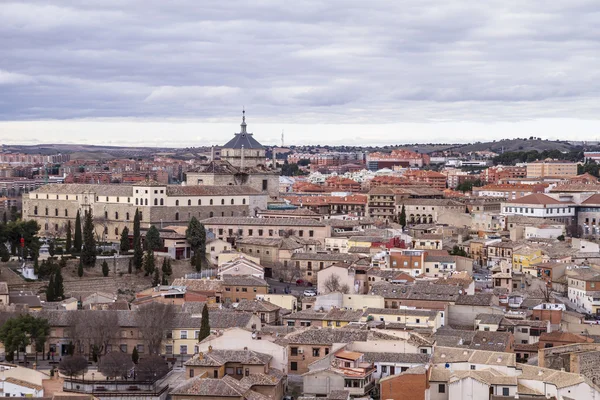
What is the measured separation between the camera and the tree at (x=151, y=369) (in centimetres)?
2589

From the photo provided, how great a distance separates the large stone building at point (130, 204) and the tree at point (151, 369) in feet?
67.1

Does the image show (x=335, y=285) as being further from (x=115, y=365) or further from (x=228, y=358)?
(x=115, y=365)

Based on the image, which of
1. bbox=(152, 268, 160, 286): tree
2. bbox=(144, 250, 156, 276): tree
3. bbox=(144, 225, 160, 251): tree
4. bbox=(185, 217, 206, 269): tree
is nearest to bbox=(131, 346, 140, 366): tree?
bbox=(152, 268, 160, 286): tree

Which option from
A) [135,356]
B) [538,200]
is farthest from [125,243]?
[538,200]

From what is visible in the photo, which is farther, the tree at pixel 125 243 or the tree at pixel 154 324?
the tree at pixel 125 243

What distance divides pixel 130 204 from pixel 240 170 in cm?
1161

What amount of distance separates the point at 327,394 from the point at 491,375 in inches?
132

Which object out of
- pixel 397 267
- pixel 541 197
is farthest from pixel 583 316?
pixel 541 197

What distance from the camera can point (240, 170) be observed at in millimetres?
58531

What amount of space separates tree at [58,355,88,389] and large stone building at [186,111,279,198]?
1159 inches

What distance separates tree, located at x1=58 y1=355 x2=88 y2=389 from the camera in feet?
84.9

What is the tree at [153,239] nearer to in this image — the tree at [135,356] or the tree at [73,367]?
the tree at [135,356]

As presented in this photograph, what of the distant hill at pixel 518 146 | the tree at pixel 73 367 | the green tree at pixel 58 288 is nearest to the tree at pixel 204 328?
the tree at pixel 73 367

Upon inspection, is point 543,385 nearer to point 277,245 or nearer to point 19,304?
point 19,304
